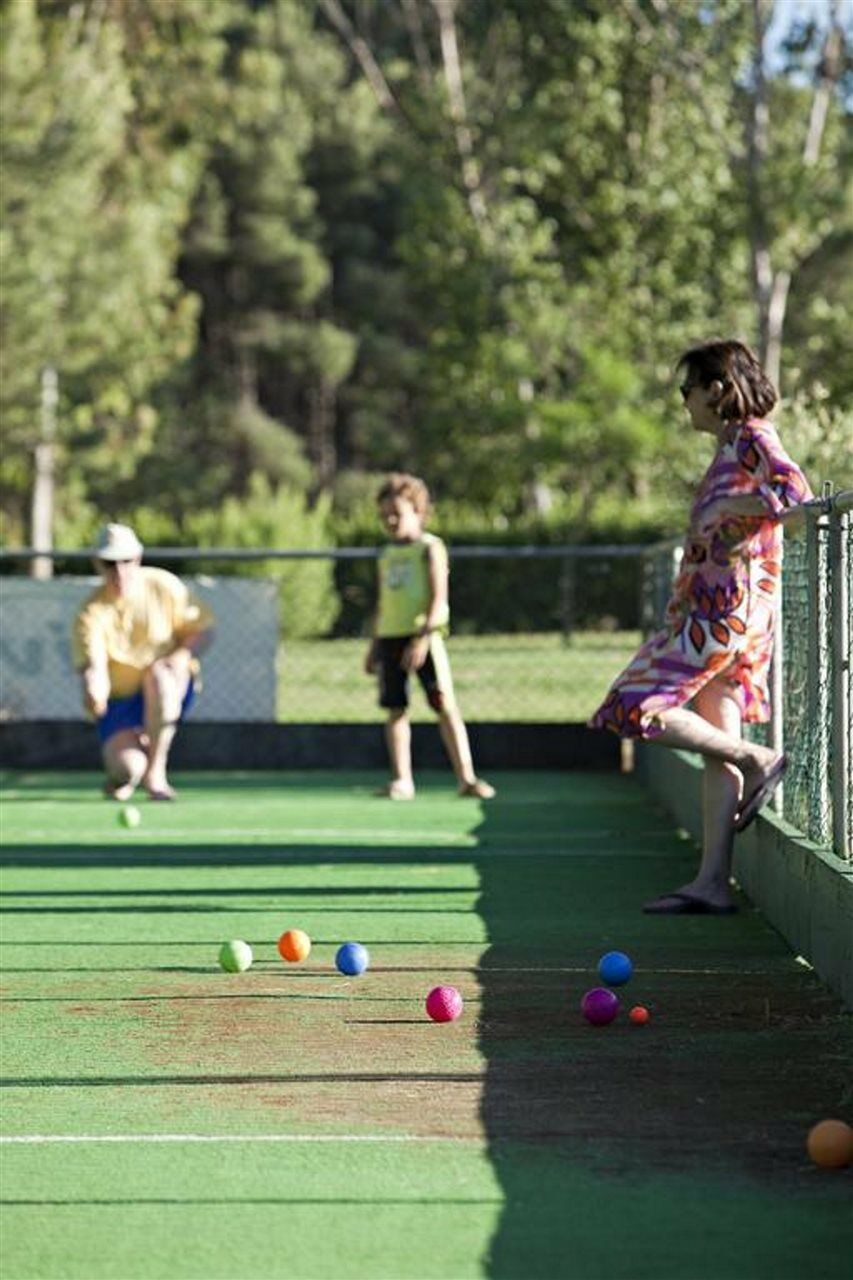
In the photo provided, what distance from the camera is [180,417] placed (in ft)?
221

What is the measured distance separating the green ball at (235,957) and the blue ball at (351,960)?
1.00ft

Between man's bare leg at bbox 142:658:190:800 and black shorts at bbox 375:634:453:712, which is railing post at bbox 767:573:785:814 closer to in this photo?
black shorts at bbox 375:634:453:712

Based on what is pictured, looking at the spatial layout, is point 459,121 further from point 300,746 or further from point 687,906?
point 687,906

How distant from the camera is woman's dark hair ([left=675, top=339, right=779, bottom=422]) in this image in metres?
8.77

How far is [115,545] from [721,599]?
18.9 ft

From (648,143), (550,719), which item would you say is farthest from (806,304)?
(550,719)

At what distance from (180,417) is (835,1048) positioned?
62.0 m

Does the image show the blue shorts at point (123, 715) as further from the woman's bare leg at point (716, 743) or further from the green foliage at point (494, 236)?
the green foliage at point (494, 236)

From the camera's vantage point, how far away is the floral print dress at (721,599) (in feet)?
28.5

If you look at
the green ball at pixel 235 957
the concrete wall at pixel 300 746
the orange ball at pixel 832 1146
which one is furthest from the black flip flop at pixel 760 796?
the concrete wall at pixel 300 746

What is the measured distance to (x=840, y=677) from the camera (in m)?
7.54

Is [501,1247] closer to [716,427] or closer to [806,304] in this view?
[716,427]

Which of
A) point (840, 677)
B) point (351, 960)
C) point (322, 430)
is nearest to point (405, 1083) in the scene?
point (351, 960)

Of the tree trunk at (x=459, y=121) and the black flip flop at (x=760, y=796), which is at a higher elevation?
the tree trunk at (x=459, y=121)
